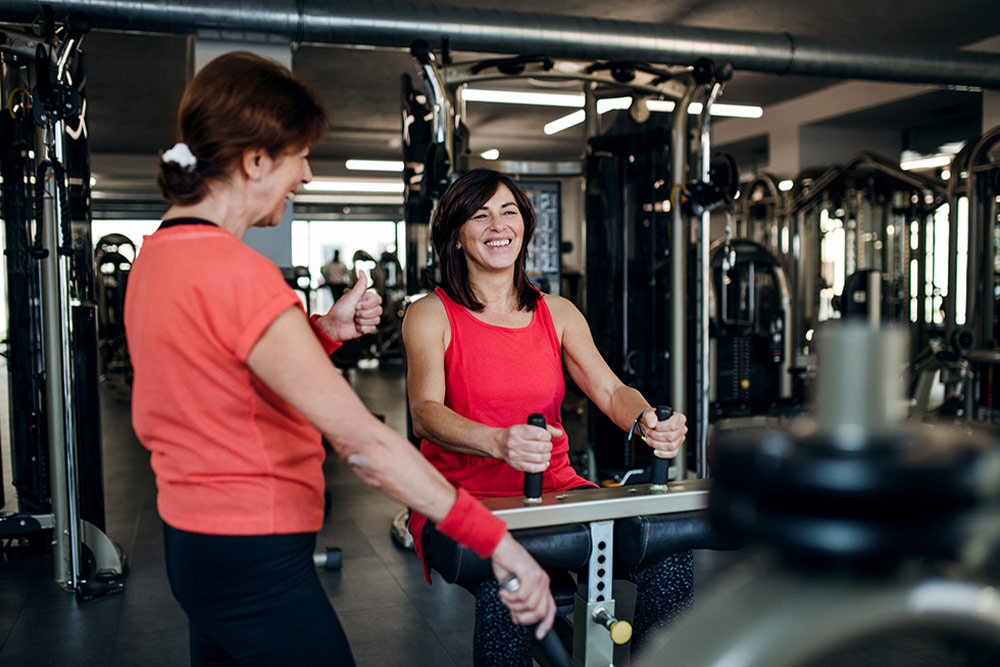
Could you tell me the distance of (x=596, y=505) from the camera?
1.50 m

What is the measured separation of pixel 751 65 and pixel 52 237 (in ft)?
12.9

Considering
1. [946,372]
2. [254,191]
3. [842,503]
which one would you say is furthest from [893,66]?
[842,503]

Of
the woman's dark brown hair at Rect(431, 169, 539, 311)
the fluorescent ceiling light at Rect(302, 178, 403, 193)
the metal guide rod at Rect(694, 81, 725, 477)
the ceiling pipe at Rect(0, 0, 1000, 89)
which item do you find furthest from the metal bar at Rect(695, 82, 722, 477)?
the fluorescent ceiling light at Rect(302, 178, 403, 193)

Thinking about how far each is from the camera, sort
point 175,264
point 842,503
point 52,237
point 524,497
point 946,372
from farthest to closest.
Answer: point 946,372
point 52,237
point 524,497
point 175,264
point 842,503

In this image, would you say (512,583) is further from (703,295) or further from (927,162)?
(927,162)

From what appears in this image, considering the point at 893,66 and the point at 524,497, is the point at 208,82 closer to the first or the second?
the point at 524,497

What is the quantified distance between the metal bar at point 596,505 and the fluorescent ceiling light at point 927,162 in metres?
9.51

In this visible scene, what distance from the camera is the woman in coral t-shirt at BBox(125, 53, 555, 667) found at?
42.1 inches

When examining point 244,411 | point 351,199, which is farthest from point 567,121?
point 244,411

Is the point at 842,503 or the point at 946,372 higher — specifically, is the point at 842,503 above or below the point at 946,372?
above

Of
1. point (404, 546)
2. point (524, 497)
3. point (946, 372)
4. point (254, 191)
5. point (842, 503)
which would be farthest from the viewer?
point (946, 372)

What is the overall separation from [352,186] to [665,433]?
1291 centimetres

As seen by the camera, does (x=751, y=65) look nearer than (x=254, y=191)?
No

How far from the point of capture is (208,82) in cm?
113
